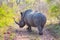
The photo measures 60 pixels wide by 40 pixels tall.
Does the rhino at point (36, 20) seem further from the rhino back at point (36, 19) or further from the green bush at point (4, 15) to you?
the green bush at point (4, 15)

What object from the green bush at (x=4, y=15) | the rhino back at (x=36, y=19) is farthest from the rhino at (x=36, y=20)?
the green bush at (x=4, y=15)

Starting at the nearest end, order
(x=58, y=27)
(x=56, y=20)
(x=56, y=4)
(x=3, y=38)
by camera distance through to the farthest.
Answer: (x=3, y=38) < (x=58, y=27) < (x=56, y=4) < (x=56, y=20)

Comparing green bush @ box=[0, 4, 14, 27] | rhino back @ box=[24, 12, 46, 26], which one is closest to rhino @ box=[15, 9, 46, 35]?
rhino back @ box=[24, 12, 46, 26]

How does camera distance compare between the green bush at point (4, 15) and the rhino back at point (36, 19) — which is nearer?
the green bush at point (4, 15)

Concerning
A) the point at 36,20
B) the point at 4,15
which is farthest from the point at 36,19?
the point at 4,15

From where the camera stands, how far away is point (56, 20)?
1395 centimetres

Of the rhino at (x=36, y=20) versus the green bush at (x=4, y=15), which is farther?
the rhino at (x=36, y=20)

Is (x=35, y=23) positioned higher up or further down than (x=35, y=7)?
higher up

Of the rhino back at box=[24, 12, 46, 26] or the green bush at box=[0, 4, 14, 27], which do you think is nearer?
the green bush at box=[0, 4, 14, 27]

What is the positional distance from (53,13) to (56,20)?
35.6 inches

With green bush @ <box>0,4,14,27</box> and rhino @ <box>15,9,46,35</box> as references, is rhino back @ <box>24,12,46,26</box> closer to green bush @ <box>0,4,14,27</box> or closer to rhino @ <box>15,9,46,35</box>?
rhino @ <box>15,9,46,35</box>

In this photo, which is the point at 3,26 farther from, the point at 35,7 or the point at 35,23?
the point at 35,7

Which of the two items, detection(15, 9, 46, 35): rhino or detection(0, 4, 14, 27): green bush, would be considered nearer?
detection(0, 4, 14, 27): green bush

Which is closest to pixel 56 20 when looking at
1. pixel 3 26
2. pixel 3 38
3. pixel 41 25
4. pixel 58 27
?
pixel 58 27
